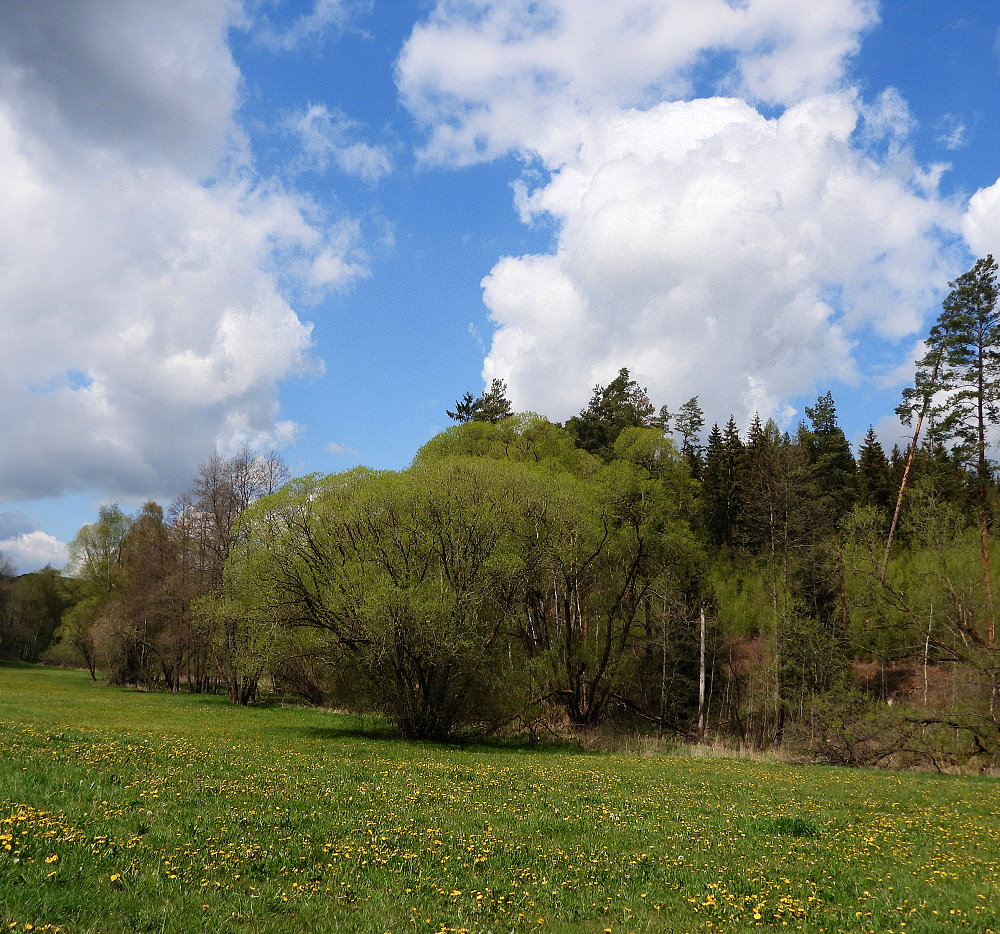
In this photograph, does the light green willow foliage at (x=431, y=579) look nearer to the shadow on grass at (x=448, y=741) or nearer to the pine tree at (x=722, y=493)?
the shadow on grass at (x=448, y=741)

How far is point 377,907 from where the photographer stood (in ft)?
22.6

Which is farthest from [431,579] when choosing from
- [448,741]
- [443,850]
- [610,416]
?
[610,416]

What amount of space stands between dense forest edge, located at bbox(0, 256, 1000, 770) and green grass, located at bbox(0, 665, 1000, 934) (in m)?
9.69

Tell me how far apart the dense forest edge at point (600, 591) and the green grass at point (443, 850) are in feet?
31.8

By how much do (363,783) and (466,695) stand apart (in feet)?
44.1

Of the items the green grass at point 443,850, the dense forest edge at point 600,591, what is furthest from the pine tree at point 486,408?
the green grass at point 443,850

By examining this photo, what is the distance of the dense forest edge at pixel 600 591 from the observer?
87.6ft

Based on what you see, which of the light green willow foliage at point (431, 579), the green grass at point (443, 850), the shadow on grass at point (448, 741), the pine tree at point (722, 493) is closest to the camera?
the green grass at point (443, 850)

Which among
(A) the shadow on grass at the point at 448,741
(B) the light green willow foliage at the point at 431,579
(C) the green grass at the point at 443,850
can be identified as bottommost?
(A) the shadow on grass at the point at 448,741

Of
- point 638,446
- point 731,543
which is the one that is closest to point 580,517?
point 638,446

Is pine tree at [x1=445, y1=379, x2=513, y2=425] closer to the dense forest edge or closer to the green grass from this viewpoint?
the dense forest edge

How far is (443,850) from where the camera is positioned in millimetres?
9109

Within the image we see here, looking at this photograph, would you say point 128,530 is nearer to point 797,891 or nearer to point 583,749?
point 583,749

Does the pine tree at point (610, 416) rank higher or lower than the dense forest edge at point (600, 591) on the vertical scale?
higher
